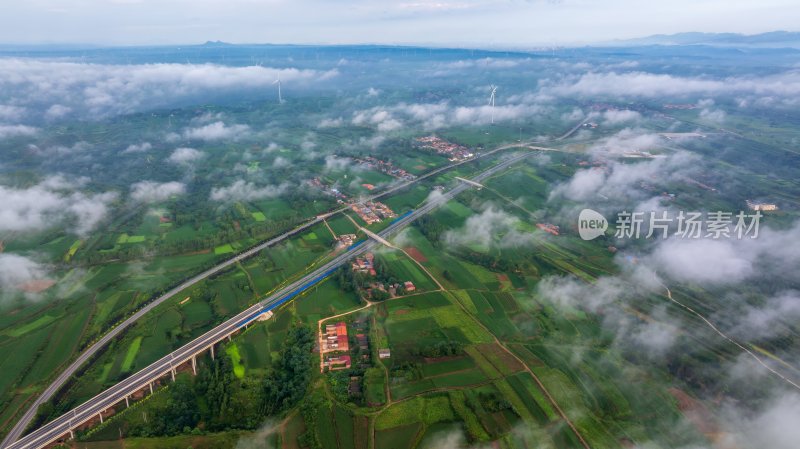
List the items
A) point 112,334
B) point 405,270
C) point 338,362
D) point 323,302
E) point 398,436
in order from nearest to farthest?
point 398,436
point 338,362
point 112,334
point 323,302
point 405,270

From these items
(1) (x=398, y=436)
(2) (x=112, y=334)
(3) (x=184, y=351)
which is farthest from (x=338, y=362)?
(2) (x=112, y=334)

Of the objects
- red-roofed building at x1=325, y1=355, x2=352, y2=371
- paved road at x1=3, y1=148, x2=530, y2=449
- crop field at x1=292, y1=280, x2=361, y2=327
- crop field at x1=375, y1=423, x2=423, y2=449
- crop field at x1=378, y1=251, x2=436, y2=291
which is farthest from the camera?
crop field at x1=378, y1=251, x2=436, y2=291

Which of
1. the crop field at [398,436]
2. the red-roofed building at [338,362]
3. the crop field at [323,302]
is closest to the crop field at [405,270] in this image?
the crop field at [323,302]

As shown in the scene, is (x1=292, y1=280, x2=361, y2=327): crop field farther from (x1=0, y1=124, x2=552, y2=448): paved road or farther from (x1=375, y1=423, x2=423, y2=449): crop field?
(x1=375, y1=423, x2=423, y2=449): crop field

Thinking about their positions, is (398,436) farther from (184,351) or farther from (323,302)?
(184,351)

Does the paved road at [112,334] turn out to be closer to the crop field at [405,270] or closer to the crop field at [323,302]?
the crop field at [323,302]

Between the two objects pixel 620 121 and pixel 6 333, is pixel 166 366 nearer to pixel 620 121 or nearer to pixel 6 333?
pixel 6 333

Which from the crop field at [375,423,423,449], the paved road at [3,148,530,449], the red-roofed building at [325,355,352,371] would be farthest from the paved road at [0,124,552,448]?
the crop field at [375,423,423,449]


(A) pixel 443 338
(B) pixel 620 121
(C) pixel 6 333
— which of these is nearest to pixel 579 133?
(B) pixel 620 121
